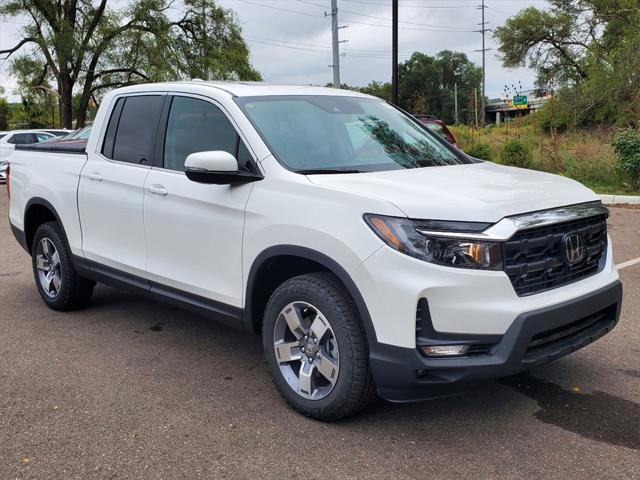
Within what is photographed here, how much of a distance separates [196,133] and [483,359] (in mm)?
2392

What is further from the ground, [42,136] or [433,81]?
[433,81]

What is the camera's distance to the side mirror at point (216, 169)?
3715mm

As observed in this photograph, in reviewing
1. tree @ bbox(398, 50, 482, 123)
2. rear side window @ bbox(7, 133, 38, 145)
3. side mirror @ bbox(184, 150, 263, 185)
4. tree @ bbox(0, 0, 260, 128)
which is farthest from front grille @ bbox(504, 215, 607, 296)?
tree @ bbox(398, 50, 482, 123)

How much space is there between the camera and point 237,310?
398 centimetres

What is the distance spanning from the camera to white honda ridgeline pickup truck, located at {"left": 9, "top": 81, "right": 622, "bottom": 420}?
3.12 m

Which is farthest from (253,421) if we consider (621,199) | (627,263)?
(621,199)

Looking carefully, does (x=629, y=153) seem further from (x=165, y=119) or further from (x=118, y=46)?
(x=118, y=46)

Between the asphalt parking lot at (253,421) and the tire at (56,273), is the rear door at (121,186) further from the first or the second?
the asphalt parking lot at (253,421)

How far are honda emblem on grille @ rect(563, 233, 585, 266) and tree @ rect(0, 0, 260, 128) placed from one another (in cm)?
2989

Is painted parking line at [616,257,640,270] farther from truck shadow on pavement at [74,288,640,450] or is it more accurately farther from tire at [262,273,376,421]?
tire at [262,273,376,421]

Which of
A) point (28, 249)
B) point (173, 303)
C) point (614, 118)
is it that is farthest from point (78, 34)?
point (173, 303)

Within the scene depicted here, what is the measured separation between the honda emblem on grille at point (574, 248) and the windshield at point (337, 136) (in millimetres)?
1098

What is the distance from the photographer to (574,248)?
346 cm

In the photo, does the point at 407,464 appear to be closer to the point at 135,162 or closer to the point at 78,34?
the point at 135,162
